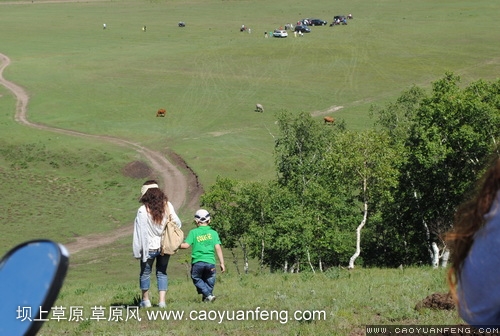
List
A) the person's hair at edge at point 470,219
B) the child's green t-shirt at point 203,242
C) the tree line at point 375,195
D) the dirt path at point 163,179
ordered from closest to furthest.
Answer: the person's hair at edge at point 470,219, the child's green t-shirt at point 203,242, the tree line at point 375,195, the dirt path at point 163,179

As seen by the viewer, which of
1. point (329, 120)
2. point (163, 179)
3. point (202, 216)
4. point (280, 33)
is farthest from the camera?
point (280, 33)

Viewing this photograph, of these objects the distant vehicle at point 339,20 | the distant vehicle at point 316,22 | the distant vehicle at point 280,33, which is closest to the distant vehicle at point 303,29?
the distant vehicle at point 280,33

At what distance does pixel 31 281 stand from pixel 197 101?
7144 cm

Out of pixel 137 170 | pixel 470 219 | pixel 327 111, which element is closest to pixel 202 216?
pixel 470 219

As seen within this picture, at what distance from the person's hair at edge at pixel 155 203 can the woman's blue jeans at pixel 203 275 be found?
3.36 feet

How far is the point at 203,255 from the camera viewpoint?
11.9 metres

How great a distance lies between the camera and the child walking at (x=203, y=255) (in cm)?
1180

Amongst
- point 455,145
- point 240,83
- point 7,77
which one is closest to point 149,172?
point 455,145

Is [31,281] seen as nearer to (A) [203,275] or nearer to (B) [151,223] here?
(B) [151,223]

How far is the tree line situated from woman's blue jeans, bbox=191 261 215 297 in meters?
25.2

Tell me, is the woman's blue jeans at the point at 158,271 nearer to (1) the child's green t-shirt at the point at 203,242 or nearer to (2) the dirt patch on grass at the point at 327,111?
(1) the child's green t-shirt at the point at 203,242

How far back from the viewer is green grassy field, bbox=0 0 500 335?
38.9 ft

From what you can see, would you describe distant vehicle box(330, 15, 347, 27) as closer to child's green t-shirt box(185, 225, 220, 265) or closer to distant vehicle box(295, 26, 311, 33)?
distant vehicle box(295, 26, 311, 33)

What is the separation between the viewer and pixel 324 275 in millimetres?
14320
